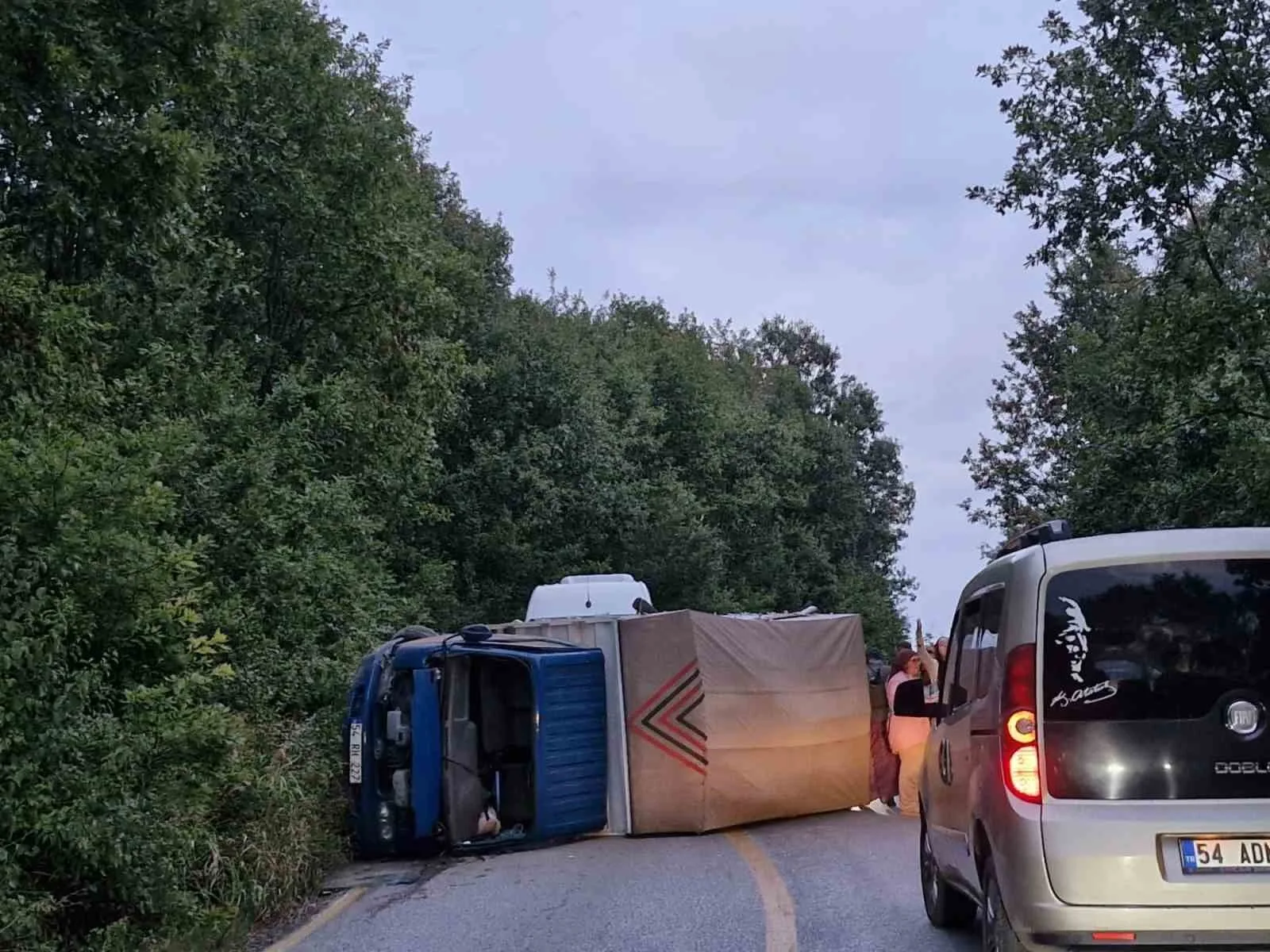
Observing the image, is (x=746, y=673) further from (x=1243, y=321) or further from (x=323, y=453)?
(x=323, y=453)

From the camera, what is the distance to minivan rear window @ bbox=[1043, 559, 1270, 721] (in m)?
5.86

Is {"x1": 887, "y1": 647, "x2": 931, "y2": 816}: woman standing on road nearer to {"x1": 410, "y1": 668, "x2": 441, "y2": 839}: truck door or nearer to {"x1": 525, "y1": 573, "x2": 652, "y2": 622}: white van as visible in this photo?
{"x1": 525, "y1": 573, "x2": 652, "y2": 622}: white van

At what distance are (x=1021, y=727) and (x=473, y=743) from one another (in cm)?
862

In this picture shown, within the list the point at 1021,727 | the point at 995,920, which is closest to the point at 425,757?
the point at 995,920

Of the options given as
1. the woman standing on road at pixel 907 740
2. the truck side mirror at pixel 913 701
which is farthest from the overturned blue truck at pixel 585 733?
the truck side mirror at pixel 913 701

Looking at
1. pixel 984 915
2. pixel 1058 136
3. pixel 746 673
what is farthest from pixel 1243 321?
pixel 984 915

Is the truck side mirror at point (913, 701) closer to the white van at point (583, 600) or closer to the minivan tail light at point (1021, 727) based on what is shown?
the minivan tail light at point (1021, 727)

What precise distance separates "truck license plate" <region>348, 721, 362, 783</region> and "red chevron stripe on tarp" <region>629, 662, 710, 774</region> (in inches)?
109

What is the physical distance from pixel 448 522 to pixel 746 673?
1879 cm

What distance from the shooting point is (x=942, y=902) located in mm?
8797

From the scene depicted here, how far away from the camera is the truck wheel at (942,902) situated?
28.7 ft

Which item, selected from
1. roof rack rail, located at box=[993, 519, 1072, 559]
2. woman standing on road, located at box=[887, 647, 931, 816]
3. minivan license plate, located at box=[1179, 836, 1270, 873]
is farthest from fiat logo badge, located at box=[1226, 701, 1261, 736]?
woman standing on road, located at box=[887, 647, 931, 816]

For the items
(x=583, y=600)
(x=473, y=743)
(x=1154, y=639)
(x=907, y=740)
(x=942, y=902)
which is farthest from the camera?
(x=583, y=600)
